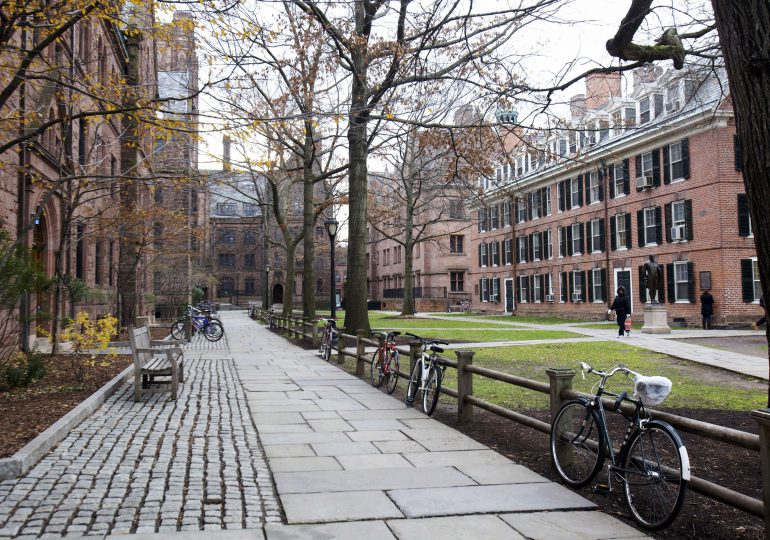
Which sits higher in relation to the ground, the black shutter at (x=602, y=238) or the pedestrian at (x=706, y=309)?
the black shutter at (x=602, y=238)

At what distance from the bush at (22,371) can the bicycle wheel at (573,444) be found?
7356 mm

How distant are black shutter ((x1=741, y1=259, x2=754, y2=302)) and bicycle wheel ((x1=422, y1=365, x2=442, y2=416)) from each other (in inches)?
943

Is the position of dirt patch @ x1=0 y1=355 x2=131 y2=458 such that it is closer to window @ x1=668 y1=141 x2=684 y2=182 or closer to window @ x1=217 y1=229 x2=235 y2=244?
window @ x1=668 y1=141 x2=684 y2=182

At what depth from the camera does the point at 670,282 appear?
101 ft

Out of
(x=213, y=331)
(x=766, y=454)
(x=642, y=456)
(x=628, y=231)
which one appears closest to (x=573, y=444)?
(x=642, y=456)

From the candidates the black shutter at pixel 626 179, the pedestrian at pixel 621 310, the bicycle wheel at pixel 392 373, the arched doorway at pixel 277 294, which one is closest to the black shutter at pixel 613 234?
the black shutter at pixel 626 179

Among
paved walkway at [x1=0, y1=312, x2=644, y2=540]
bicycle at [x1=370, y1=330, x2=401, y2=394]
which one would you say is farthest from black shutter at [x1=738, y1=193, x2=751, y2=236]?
paved walkway at [x1=0, y1=312, x2=644, y2=540]

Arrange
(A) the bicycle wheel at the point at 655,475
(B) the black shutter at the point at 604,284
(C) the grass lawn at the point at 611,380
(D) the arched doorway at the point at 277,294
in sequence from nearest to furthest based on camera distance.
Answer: (A) the bicycle wheel at the point at 655,475, (C) the grass lawn at the point at 611,380, (B) the black shutter at the point at 604,284, (D) the arched doorway at the point at 277,294

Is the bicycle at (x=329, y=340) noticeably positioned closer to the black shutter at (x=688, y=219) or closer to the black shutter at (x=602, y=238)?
the black shutter at (x=688, y=219)

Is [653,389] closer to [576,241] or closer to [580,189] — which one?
[580,189]

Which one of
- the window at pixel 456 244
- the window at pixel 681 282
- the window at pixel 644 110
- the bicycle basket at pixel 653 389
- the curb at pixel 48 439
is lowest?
the curb at pixel 48 439

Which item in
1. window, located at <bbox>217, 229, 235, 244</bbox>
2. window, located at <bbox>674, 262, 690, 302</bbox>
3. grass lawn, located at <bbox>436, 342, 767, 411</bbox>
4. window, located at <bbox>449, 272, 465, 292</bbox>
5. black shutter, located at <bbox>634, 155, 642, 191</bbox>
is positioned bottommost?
grass lawn, located at <bbox>436, 342, 767, 411</bbox>

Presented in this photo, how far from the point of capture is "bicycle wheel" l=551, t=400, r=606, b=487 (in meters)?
5.38

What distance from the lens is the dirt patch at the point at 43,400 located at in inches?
265
